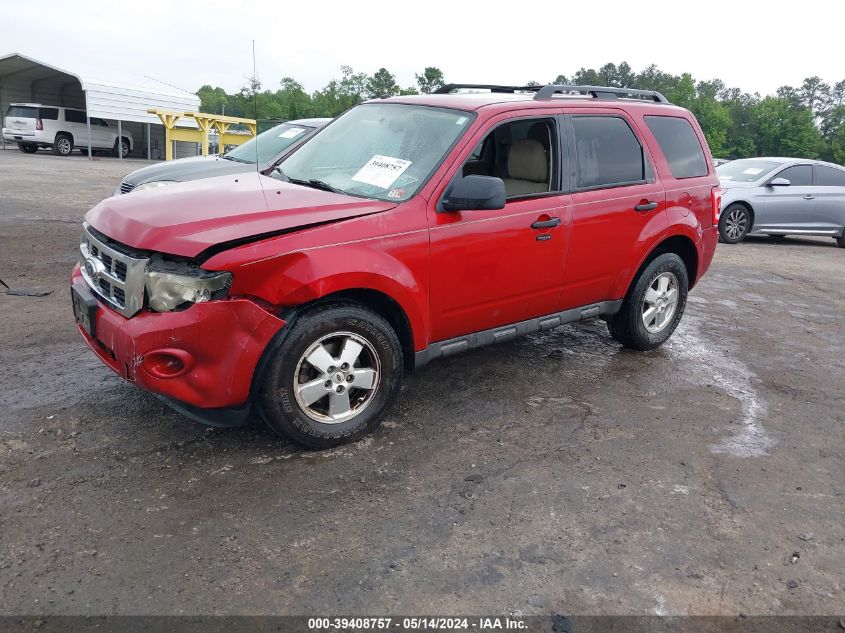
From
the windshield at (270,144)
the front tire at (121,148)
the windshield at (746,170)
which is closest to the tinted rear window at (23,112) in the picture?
the front tire at (121,148)

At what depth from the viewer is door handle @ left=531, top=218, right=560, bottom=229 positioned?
172 inches

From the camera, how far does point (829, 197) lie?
12.9m

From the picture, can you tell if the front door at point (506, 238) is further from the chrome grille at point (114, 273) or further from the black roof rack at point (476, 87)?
the chrome grille at point (114, 273)

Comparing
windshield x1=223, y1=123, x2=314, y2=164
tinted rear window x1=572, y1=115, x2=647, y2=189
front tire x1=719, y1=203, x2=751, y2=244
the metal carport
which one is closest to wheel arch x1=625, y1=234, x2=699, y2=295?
tinted rear window x1=572, y1=115, x2=647, y2=189

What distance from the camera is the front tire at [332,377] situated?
3430mm

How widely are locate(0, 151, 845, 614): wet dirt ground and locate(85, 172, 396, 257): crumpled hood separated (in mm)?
1106

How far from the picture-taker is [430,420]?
4.18 metres

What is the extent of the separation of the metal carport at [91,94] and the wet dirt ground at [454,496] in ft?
87.0

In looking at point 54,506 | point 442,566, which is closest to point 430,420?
point 442,566

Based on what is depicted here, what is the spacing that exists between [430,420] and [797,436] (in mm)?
2256

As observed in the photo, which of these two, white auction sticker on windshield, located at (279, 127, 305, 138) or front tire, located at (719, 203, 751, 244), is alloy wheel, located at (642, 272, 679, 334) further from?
front tire, located at (719, 203, 751, 244)

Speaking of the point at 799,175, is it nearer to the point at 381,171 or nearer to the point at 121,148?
the point at 381,171

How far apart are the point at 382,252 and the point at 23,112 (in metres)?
29.5

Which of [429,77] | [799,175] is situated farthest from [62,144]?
[429,77]
